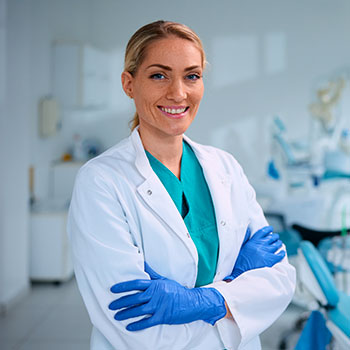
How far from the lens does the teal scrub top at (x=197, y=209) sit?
1080mm

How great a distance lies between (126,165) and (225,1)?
543 cm

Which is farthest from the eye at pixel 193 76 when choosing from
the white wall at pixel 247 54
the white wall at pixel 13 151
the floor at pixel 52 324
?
the white wall at pixel 247 54

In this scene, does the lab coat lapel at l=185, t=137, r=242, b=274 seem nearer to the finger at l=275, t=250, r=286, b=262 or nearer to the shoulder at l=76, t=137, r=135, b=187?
the finger at l=275, t=250, r=286, b=262

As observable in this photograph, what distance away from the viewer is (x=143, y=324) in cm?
94

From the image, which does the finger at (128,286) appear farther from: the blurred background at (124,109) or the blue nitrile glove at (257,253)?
the blurred background at (124,109)

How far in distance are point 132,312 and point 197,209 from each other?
12.0 inches

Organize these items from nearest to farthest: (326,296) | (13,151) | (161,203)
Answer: (161,203)
(326,296)
(13,151)

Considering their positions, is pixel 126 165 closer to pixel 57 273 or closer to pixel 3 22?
pixel 3 22

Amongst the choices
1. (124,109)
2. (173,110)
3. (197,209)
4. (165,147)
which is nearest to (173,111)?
(173,110)

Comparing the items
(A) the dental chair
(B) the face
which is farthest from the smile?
(A) the dental chair

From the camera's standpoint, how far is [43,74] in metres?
4.12

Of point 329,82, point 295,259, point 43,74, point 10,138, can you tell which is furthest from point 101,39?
point 295,259

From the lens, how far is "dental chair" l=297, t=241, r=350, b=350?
1.41m

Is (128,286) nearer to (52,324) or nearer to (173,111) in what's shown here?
(173,111)
